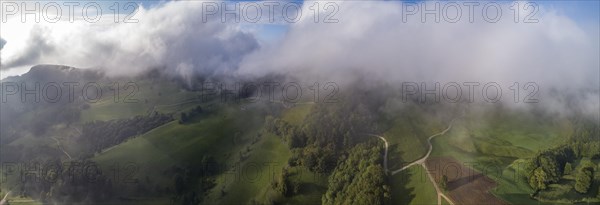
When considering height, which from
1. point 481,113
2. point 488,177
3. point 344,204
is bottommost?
point 344,204

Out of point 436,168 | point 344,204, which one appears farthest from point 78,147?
point 436,168

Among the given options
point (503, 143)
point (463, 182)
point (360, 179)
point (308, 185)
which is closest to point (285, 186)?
point (308, 185)

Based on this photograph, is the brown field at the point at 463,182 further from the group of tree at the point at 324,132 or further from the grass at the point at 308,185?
the grass at the point at 308,185

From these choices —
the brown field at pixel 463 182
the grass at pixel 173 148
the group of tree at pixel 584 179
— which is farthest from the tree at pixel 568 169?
the grass at pixel 173 148

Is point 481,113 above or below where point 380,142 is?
above

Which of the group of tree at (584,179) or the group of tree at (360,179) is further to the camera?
the group of tree at (360,179)

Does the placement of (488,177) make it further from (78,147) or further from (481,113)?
(78,147)
